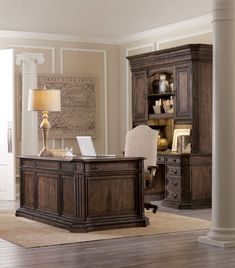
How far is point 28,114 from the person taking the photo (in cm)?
1007

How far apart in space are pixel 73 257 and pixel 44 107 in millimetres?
2671

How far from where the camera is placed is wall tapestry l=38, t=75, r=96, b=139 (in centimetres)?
1090

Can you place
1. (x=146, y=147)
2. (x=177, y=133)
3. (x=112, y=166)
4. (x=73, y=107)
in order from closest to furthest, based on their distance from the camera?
(x=112, y=166) → (x=146, y=147) → (x=177, y=133) → (x=73, y=107)

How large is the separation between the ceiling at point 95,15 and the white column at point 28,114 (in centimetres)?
55

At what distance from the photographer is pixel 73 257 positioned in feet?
17.8

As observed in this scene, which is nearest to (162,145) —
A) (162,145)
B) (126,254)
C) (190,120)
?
(162,145)

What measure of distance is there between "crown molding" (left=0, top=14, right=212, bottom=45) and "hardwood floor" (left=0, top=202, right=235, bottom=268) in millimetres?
4351

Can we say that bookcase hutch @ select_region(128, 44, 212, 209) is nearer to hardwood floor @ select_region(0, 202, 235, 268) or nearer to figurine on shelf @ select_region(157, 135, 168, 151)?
figurine on shelf @ select_region(157, 135, 168, 151)

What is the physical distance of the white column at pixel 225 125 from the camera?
19.4 ft

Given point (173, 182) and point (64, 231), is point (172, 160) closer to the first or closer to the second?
point (173, 182)

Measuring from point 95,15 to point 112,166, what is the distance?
129 inches

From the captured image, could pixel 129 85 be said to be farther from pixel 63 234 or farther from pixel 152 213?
pixel 63 234

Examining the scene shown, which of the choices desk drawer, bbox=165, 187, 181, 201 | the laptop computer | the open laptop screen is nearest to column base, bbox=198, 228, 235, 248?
the laptop computer

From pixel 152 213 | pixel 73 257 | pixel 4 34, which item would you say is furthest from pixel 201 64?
pixel 73 257
